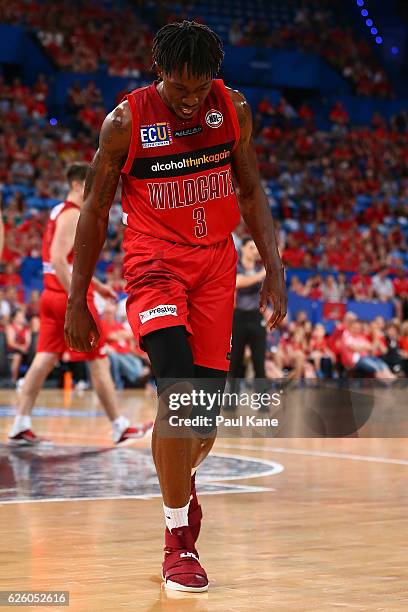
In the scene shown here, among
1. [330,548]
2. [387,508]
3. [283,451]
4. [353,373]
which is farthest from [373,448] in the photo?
[353,373]

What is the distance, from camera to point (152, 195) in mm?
4332

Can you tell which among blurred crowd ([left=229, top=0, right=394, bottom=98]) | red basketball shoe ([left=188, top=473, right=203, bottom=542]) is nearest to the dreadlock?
red basketball shoe ([left=188, top=473, right=203, bottom=542])

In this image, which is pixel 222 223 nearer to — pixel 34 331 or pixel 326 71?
pixel 34 331

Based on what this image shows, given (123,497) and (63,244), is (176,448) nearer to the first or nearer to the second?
(123,497)

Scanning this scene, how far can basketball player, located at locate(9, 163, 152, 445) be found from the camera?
9305mm

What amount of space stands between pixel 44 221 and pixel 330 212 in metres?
9.68

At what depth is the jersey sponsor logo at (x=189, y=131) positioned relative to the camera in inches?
170

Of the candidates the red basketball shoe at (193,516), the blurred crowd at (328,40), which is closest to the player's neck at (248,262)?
the red basketball shoe at (193,516)

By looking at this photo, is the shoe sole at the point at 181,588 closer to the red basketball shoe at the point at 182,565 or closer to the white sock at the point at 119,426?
the red basketball shoe at the point at 182,565

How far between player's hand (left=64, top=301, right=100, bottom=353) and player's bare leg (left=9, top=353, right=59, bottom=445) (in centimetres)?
500

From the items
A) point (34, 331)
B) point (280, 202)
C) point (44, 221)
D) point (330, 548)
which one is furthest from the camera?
point (280, 202)

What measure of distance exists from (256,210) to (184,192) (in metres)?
0.42

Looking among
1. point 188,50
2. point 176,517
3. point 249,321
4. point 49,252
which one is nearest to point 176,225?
point 188,50

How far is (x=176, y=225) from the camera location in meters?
4.34
